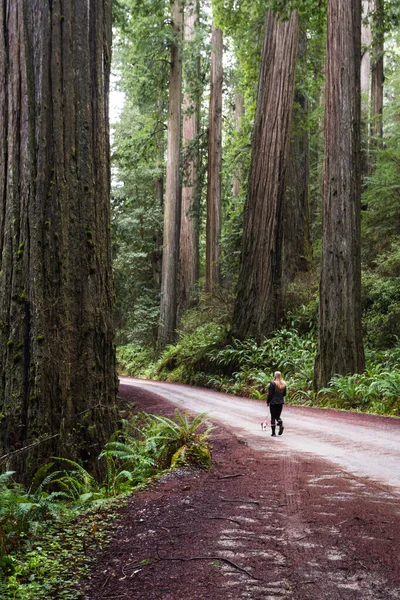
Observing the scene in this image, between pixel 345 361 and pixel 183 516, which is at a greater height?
pixel 345 361

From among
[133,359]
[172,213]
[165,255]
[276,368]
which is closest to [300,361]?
[276,368]

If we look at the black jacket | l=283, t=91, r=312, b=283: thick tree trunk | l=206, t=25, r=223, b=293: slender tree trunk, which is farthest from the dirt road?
l=206, t=25, r=223, b=293: slender tree trunk

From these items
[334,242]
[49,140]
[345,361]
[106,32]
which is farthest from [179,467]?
[334,242]

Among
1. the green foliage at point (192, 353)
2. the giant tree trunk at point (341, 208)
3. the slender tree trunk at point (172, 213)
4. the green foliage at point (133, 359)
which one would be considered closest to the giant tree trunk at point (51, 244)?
the giant tree trunk at point (341, 208)

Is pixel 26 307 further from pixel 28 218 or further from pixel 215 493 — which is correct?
pixel 215 493

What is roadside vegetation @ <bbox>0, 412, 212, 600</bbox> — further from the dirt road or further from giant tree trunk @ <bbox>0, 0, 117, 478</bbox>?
the dirt road

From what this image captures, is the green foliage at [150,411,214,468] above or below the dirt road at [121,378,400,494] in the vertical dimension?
above

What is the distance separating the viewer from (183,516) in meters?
3.80

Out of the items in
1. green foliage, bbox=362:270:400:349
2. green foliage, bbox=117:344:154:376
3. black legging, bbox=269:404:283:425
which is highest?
green foliage, bbox=362:270:400:349

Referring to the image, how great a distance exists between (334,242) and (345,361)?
2.63m

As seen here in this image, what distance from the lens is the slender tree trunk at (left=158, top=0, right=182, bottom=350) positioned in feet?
76.8

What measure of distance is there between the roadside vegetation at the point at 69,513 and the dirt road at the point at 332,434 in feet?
4.44

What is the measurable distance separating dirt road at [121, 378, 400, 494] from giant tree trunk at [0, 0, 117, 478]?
2.30 m

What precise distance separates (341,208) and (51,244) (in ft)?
26.1
